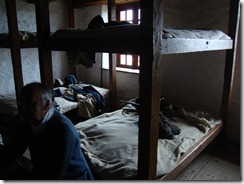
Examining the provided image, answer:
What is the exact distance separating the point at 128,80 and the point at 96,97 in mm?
629

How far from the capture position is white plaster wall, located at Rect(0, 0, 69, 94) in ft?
11.2

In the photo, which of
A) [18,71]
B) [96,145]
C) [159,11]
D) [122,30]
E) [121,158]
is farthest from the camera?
[18,71]

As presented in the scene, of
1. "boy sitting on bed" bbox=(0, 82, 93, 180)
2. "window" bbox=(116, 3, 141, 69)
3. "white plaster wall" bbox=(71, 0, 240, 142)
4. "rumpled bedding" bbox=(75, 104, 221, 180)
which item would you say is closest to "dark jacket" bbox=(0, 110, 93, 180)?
"boy sitting on bed" bbox=(0, 82, 93, 180)

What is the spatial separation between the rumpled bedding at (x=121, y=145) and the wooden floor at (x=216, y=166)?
34cm

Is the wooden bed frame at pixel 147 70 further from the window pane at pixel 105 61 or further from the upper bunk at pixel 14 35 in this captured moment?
the window pane at pixel 105 61

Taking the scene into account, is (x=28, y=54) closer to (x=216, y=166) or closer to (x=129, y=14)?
(x=129, y=14)

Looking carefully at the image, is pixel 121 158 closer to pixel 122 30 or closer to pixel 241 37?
pixel 122 30

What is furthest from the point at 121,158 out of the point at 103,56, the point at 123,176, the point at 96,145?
the point at 103,56

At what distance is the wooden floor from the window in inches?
71.9

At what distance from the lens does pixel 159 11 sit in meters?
0.98

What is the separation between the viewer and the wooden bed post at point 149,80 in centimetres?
97

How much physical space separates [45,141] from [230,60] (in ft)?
6.45

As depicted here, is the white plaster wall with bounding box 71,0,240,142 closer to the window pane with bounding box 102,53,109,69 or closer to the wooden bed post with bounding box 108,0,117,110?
the wooden bed post with bounding box 108,0,117,110

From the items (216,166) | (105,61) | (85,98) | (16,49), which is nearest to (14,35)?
(16,49)
